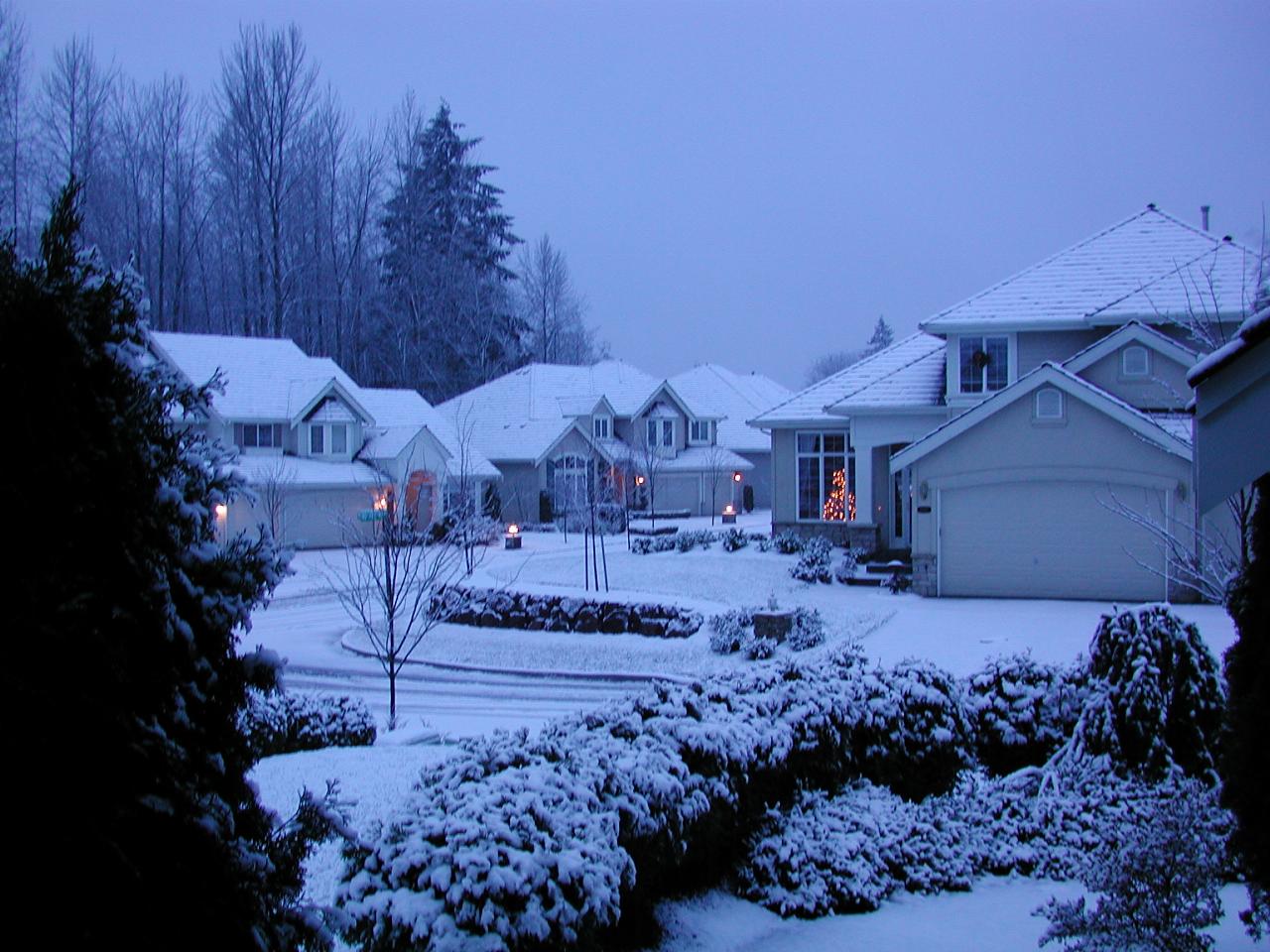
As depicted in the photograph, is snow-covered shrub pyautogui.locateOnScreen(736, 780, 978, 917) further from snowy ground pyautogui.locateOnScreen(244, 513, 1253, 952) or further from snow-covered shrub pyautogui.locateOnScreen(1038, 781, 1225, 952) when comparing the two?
snow-covered shrub pyautogui.locateOnScreen(1038, 781, 1225, 952)

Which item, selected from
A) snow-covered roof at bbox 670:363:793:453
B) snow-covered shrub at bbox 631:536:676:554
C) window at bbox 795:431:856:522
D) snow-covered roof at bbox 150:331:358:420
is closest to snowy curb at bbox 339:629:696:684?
window at bbox 795:431:856:522

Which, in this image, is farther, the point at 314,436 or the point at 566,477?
the point at 566,477

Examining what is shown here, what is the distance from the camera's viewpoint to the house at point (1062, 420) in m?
20.5

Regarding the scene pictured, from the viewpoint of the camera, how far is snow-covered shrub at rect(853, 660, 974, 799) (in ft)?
28.6

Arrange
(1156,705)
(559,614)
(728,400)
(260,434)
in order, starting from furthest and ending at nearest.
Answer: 1. (728,400)
2. (260,434)
3. (559,614)
4. (1156,705)

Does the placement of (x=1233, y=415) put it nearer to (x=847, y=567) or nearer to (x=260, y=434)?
(x=847, y=567)

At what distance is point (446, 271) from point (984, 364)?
3897 cm

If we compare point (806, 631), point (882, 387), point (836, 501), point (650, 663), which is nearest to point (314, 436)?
point (836, 501)

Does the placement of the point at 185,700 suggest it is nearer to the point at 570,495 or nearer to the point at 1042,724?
the point at 1042,724

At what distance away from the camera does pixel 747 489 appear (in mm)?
51656

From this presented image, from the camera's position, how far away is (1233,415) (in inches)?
166

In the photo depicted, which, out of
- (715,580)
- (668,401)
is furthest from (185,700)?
(668,401)

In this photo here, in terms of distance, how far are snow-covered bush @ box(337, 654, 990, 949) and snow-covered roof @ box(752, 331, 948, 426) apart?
18774 millimetres

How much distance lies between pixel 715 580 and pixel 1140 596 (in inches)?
387
